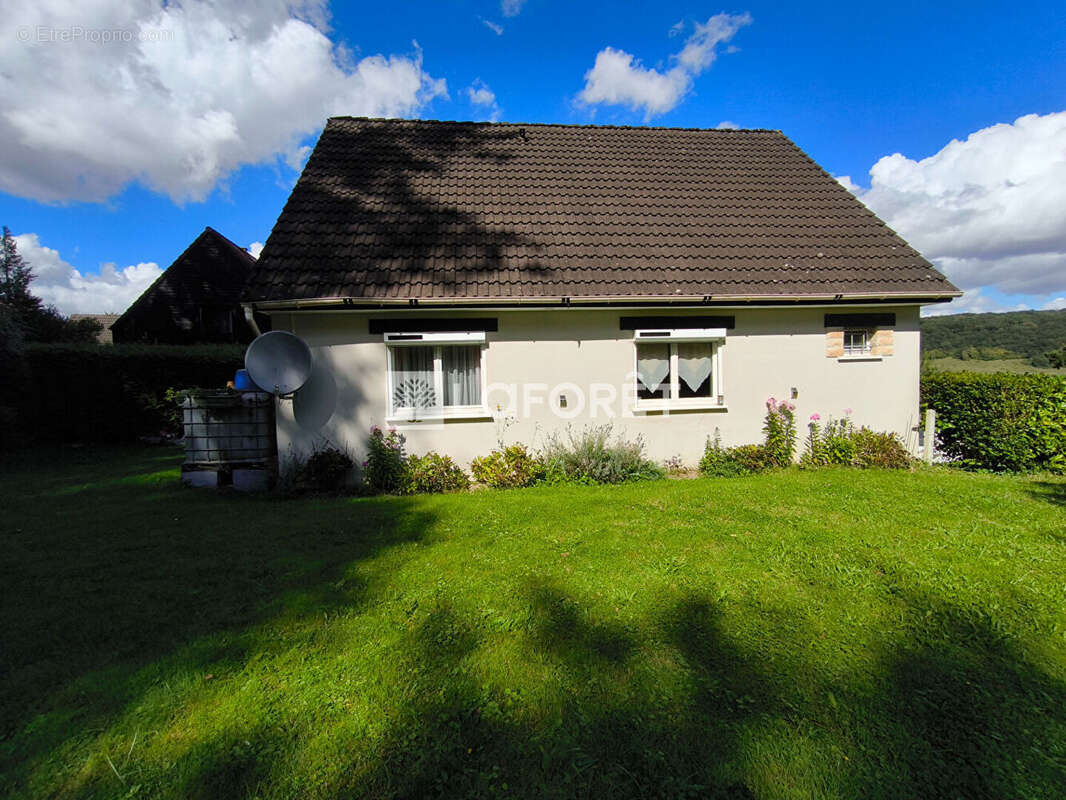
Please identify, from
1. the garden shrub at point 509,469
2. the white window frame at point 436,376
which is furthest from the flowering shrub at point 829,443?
the white window frame at point 436,376

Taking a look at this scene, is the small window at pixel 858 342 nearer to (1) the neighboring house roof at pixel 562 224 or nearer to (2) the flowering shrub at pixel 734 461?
(1) the neighboring house roof at pixel 562 224

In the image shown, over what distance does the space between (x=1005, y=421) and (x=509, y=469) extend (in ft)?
25.9

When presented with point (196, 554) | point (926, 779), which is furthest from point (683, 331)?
point (196, 554)

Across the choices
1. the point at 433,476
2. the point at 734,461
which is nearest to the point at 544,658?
the point at 433,476

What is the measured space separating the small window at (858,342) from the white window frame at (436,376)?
20.1 ft

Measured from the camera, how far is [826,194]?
32.8 feet

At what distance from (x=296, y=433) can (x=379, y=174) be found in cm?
529

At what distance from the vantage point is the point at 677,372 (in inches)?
317

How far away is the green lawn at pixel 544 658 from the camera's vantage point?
6.97ft

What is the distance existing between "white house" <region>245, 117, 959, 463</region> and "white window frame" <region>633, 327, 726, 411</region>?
0.02 m

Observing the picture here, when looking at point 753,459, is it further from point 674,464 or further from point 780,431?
point 674,464

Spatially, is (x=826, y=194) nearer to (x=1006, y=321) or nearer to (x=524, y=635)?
(x=524, y=635)

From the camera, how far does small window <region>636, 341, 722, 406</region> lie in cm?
798

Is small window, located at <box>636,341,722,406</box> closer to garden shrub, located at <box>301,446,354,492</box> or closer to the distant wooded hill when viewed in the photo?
garden shrub, located at <box>301,446,354,492</box>
